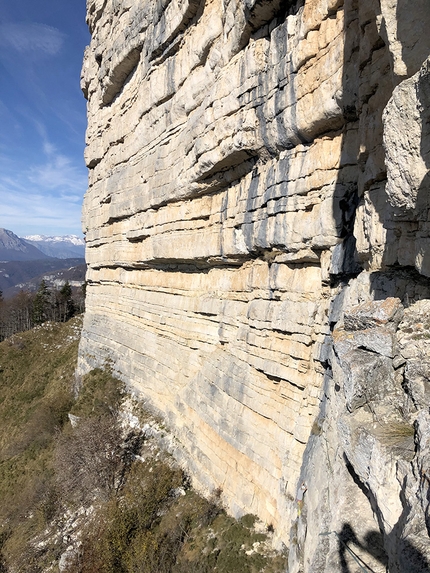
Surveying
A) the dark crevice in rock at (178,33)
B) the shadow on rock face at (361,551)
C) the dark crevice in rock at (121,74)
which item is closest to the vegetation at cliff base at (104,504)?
the shadow on rock face at (361,551)

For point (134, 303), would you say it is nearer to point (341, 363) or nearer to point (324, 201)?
point (324, 201)

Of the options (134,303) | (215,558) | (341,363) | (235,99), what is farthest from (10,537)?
(235,99)

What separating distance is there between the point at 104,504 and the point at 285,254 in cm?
1084

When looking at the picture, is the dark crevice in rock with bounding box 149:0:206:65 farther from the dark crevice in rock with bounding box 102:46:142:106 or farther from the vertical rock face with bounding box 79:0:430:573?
the dark crevice in rock with bounding box 102:46:142:106

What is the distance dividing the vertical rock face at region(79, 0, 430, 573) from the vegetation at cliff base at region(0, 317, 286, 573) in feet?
2.66

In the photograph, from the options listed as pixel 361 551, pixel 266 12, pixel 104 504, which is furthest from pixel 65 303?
pixel 361 551

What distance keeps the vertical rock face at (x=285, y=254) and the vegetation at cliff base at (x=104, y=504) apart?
2.66 feet

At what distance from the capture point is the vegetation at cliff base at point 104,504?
9797mm

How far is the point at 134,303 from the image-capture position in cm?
1919

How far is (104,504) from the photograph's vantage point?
42.2 feet

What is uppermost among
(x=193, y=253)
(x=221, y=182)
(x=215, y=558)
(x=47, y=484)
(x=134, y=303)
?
(x=221, y=182)

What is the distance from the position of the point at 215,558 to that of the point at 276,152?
1093cm

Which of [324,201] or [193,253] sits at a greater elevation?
[324,201]

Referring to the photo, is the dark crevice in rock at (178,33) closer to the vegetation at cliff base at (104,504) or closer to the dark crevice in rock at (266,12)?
the dark crevice in rock at (266,12)
